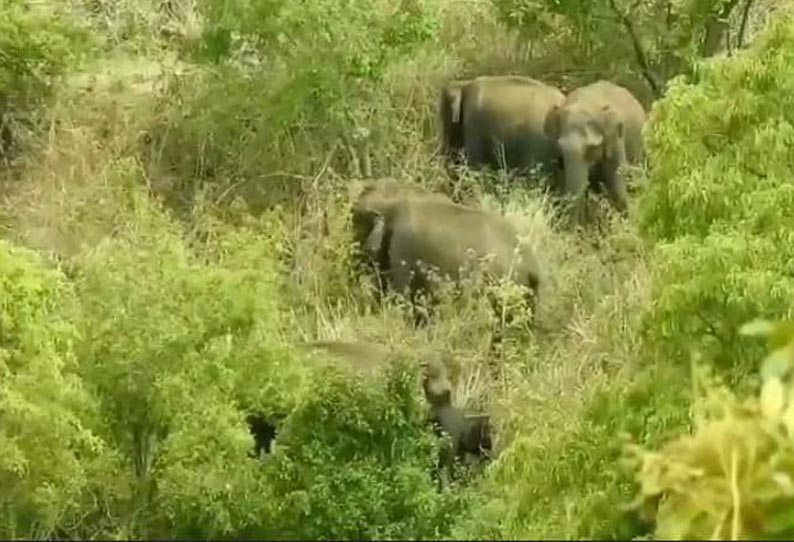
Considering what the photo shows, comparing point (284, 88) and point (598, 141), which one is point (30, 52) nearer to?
point (284, 88)

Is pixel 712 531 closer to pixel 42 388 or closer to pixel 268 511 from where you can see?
pixel 268 511

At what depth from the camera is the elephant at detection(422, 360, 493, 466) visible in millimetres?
10062

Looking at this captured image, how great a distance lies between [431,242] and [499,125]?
7.40ft

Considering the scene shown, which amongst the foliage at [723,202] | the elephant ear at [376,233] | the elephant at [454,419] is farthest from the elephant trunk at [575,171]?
the foliage at [723,202]

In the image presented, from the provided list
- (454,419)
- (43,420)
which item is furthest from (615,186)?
(43,420)

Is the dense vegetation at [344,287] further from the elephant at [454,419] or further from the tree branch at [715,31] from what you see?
the elephant at [454,419]

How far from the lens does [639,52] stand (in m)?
14.8

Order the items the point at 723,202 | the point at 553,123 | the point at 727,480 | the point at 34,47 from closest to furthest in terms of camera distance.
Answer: the point at 727,480, the point at 723,202, the point at 34,47, the point at 553,123

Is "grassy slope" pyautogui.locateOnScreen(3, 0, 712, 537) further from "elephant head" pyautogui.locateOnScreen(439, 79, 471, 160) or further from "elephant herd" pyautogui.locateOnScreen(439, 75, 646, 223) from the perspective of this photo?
"elephant herd" pyautogui.locateOnScreen(439, 75, 646, 223)

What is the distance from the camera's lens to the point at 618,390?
22.4ft

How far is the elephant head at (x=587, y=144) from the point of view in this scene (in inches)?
547

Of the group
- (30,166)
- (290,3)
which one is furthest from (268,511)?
(30,166)

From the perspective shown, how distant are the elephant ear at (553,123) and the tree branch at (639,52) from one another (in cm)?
97

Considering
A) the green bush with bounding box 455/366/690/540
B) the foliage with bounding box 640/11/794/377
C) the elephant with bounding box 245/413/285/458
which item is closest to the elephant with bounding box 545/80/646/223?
the elephant with bounding box 245/413/285/458
